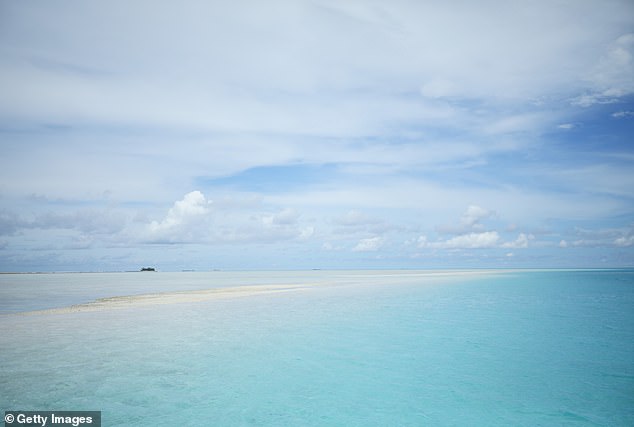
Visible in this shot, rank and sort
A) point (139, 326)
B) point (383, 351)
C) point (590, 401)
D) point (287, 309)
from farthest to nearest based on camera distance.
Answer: point (287, 309), point (139, 326), point (383, 351), point (590, 401)

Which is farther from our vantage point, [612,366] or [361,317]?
[361,317]

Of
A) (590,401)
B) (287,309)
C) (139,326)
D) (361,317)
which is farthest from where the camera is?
(287,309)

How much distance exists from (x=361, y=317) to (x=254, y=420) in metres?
17.2

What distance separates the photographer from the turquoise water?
10016 millimetres

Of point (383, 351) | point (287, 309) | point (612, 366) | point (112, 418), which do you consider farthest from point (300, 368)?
point (287, 309)

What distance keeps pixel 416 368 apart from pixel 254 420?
21.8 feet

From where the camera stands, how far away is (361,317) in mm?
26172

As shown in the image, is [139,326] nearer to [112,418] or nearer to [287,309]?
[287,309]

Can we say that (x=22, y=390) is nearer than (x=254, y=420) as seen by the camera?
No

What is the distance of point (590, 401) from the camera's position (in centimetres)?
1062

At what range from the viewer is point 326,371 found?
535 inches

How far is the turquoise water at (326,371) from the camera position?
10016 millimetres

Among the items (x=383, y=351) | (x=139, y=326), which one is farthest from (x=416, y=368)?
(x=139, y=326)

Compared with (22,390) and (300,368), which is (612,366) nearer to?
(300,368)
